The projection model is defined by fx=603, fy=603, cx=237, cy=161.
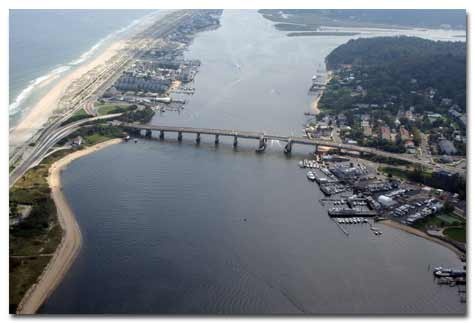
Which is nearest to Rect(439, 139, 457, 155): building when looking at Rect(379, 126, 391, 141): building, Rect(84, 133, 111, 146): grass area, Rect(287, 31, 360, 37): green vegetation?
Rect(379, 126, 391, 141): building

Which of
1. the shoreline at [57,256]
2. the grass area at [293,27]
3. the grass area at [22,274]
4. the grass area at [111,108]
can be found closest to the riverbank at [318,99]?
the grass area at [111,108]

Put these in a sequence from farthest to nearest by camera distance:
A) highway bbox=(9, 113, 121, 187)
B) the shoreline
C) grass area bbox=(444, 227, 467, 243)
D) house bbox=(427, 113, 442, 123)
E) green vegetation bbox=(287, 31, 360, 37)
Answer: green vegetation bbox=(287, 31, 360, 37) → house bbox=(427, 113, 442, 123) → highway bbox=(9, 113, 121, 187) → grass area bbox=(444, 227, 467, 243) → the shoreline

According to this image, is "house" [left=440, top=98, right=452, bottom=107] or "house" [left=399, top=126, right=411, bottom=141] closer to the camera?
"house" [left=399, top=126, right=411, bottom=141]

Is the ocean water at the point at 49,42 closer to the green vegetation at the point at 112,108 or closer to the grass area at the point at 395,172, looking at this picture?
the green vegetation at the point at 112,108

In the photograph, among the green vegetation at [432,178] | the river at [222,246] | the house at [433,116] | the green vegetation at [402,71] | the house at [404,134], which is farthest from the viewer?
the green vegetation at [402,71]

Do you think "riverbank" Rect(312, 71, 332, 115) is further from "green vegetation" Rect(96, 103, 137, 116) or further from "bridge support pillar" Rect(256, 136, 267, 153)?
"green vegetation" Rect(96, 103, 137, 116)

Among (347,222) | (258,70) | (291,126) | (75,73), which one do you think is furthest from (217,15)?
(347,222)

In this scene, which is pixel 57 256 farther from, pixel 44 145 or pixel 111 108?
pixel 111 108
